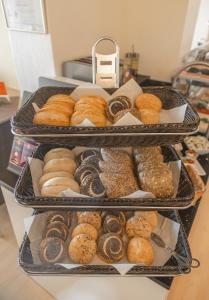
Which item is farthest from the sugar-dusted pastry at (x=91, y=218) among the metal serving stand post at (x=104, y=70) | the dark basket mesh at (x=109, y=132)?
the metal serving stand post at (x=104, y=70)

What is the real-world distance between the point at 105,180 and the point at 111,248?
0.64ft

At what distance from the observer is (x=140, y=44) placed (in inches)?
87.2

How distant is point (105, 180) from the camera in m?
0.62

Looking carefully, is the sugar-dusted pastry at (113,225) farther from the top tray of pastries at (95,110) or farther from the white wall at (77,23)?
the white wall at (77,23)

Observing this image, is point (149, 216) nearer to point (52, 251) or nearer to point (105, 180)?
point (105, 180)

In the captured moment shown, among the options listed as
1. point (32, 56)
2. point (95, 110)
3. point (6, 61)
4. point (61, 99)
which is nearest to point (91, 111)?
point (95, 110)

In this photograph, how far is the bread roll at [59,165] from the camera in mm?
678

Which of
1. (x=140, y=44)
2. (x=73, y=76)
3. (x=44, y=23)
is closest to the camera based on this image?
(x=44, y=23)

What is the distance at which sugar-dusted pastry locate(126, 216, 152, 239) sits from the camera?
663 mm

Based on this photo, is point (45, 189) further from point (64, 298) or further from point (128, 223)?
point (64, 298)

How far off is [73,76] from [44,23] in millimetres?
385

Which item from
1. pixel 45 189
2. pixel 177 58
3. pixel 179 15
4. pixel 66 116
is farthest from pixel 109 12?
pixel 45 189

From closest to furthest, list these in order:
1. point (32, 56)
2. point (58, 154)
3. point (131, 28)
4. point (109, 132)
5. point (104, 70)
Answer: point (109, 132) < point (58, 154) < point (104, 70) < point (32, 56) < point (131, 28)

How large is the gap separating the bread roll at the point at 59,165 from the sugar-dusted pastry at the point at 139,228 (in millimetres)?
243
